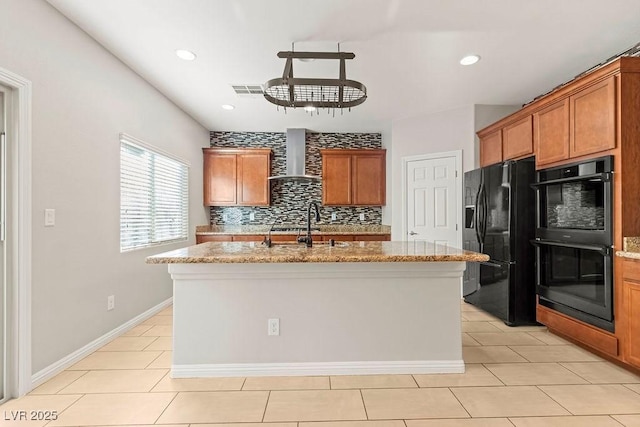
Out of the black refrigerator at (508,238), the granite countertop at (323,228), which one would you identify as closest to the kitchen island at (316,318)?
the black refrigerator at (508,238)

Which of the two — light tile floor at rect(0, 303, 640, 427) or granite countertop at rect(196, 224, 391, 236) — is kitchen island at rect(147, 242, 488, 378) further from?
granite countertop at rect(196, 224, 391, 236)

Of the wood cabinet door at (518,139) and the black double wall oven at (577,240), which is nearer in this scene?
the black double wall oven at (577,240)

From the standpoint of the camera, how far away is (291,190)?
564 centimetres

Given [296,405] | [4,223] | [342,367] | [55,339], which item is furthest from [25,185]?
[342,367]

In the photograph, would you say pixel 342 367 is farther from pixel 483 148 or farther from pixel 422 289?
pixel 483 148

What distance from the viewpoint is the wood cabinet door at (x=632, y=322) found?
215 centimetres

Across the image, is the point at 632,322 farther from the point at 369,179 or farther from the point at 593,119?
the point at 369,179

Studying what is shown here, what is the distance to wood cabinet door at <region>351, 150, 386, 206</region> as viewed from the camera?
538cm

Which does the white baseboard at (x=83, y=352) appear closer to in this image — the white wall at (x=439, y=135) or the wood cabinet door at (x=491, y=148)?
the white wall at (x=439, y=135)

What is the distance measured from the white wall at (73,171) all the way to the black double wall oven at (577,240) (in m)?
3.87

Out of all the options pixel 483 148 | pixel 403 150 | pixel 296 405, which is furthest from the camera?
pixel 403 150

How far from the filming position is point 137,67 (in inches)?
122

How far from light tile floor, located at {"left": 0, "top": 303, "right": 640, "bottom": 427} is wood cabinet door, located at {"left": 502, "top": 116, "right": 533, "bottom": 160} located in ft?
6.21

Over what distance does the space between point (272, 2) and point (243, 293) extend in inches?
77.1
